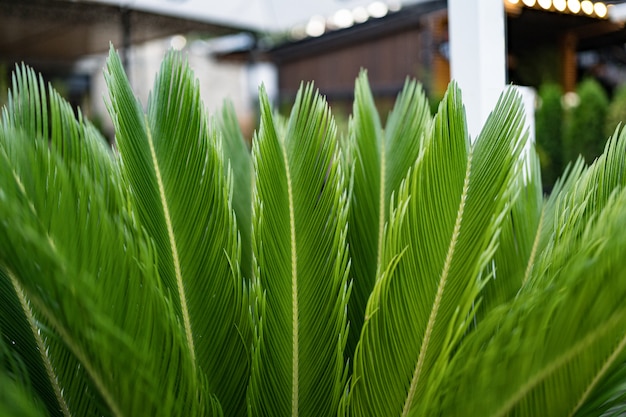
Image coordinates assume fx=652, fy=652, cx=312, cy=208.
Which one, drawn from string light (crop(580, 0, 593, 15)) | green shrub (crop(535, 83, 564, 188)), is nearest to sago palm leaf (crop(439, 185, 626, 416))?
string light (crop(580, 0, 593, 15))

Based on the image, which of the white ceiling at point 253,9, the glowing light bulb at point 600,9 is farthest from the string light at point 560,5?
the white ceiling at point 253,9

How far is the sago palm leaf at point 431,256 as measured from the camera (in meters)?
1.11

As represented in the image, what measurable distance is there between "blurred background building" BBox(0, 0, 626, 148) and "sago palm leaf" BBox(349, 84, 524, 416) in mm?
2885

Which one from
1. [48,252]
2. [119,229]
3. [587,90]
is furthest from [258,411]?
[587,90]

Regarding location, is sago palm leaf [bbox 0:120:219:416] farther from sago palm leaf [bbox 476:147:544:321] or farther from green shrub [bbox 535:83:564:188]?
green shrub [bbox 535:83:564:188]

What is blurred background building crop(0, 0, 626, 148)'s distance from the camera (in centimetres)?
516

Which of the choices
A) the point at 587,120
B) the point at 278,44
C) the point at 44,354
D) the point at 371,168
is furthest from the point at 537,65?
the point at 278,44

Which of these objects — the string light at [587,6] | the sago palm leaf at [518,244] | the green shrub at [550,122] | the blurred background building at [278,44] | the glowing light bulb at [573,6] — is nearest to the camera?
the sago palm leaf at [518,244]

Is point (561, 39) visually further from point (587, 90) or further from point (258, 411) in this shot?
point (258, 411)

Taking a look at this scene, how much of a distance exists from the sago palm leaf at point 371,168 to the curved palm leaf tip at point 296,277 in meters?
0.17

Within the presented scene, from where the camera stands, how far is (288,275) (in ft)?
3.96

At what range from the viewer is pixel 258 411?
117 cm

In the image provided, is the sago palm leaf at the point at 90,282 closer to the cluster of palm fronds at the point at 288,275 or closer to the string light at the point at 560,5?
the cluster of palm fronds at the point at 288,275

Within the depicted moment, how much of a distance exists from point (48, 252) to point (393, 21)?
8.44 metres
